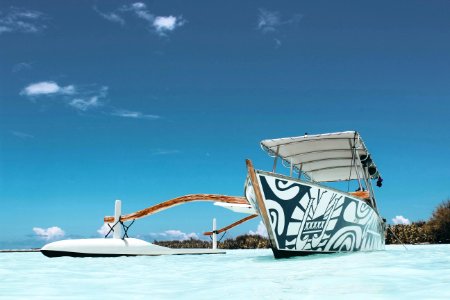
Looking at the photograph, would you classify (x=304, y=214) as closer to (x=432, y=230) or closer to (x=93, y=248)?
(x=93, y=248)

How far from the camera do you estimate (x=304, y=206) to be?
12.6 meters

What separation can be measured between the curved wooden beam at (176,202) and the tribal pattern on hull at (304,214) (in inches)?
216

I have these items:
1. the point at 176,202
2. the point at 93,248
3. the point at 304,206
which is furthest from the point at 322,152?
the point at 93,248

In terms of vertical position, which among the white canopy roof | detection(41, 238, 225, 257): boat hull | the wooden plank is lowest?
detection(41, 238, 225, 257): boat hull

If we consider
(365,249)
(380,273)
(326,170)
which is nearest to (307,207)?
(365,249)

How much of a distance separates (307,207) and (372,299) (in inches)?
294

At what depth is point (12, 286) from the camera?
727 centimetres

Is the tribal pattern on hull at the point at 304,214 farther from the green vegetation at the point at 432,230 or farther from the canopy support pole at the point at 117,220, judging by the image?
the green vegetation at the point at 432,230

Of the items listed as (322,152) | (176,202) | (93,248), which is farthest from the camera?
(176,202)

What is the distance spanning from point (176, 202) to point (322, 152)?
6.32m

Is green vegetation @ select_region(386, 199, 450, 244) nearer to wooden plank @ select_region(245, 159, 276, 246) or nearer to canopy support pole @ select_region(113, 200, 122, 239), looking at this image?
canopy support pole @ select_region(113, 200, 122, 239)

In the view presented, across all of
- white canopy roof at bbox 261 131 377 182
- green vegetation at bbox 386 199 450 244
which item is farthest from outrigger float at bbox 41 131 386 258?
green vegetation at bbox 386 199 450 244

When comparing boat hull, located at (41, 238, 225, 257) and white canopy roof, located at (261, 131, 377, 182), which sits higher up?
white canopy roof, located at (261, 131, 377, 182)

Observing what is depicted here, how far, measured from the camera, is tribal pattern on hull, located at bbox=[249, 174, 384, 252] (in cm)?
1252
